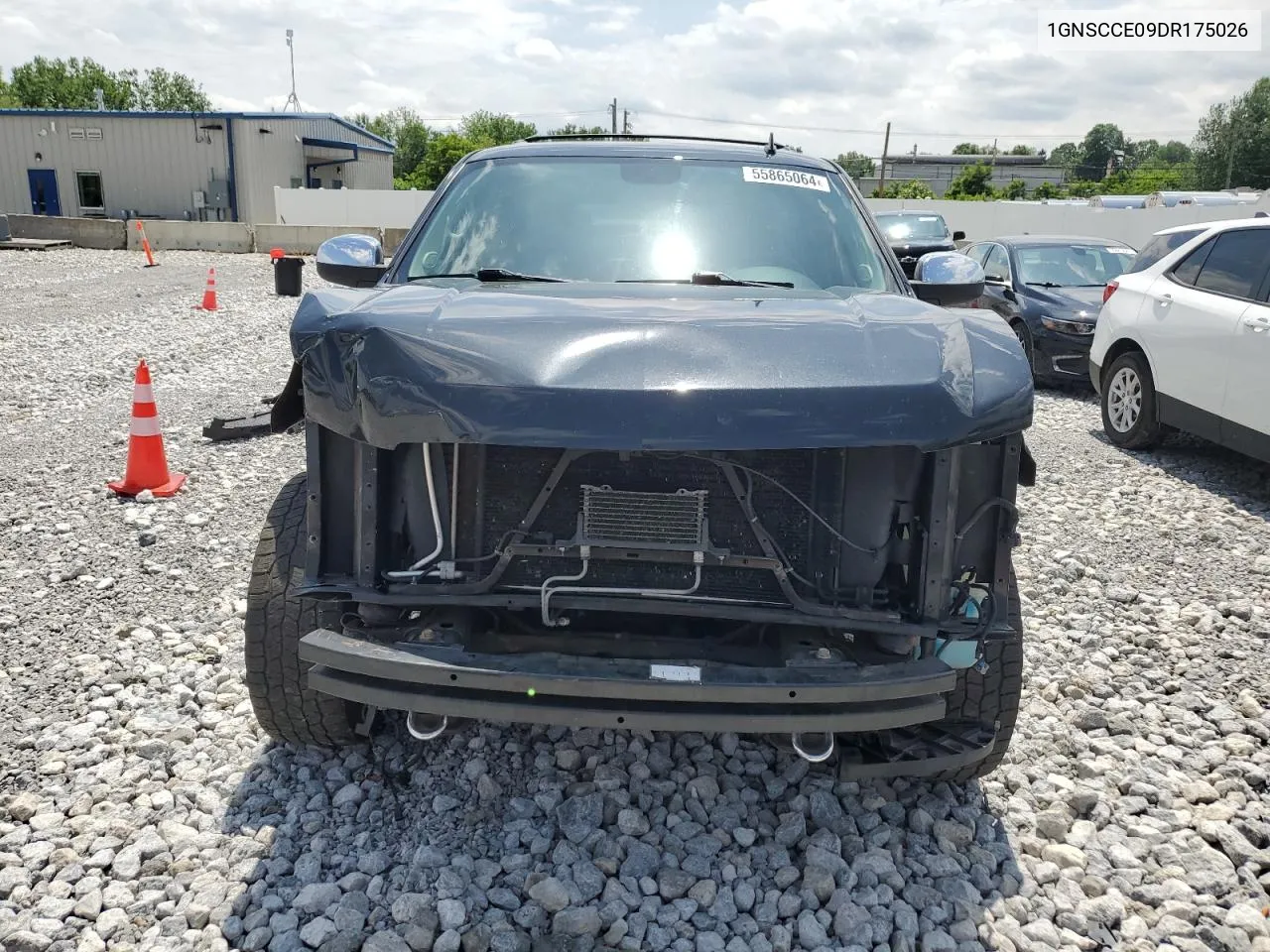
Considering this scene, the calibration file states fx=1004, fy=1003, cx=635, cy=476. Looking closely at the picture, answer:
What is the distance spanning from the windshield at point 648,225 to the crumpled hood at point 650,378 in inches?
34.8

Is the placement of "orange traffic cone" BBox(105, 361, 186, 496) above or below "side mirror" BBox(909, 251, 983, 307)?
below

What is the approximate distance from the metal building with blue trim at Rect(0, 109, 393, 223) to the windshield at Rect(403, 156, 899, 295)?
37751 mm

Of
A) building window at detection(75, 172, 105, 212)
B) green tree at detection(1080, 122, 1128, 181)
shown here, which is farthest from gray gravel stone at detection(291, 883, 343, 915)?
green tree at detection(1080, 122, 1128, 181)

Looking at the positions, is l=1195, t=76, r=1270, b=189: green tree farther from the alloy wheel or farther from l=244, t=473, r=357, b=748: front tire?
l=244, t=473, r=357, b=748: front tire

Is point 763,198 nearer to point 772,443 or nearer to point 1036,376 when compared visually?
point 772,443

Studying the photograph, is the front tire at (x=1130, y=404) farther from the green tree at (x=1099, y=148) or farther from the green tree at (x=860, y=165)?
the green tree at (x=1099, y=148)

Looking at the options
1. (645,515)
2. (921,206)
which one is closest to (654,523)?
(645,515)

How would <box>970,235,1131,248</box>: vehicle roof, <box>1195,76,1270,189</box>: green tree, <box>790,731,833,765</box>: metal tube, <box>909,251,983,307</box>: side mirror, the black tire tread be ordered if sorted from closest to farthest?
<box>790,731,833,765</box>: metal tube
the black tire tread
<box>909,251,983,307</box>: side mirror
<box>970,235,1131,248</box>: vehicle roof
<box>1195,76,1270,189</box>: green tree

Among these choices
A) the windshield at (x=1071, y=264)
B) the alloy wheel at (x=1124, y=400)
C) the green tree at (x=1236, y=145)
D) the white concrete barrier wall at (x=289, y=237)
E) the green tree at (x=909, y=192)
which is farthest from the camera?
the green tree at (x=1236, y=145)

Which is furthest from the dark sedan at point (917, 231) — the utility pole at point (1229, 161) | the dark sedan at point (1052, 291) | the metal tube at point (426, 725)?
the utility pole at point (1229, 161)

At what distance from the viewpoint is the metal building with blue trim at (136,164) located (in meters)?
37.3

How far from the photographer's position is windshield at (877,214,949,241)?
621 inches

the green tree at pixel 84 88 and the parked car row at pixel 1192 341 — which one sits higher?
the green tree at pixel 84 88

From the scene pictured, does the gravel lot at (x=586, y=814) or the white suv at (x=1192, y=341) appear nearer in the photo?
the gravel lot at (x=586, y=814)
